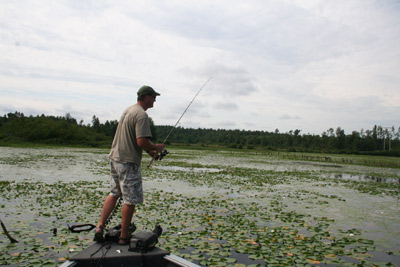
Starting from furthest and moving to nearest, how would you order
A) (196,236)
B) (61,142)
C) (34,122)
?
(34,122)
(61,142)
(196,236)

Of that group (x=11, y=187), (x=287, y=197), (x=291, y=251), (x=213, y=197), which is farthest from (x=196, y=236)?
(x=11, y=187)

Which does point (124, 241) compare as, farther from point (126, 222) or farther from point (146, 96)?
point (146, 96)

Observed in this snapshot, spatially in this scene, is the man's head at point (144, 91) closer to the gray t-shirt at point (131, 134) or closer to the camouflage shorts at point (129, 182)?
the gray t-shirt at point (131, 134)

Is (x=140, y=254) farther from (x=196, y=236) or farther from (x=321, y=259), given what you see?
(x=321, y=259)

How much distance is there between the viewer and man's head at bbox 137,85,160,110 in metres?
5.41

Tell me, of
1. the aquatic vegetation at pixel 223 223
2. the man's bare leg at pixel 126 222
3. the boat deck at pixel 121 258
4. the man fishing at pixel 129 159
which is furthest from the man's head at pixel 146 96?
the aquatic vegetation at pixel 223 223

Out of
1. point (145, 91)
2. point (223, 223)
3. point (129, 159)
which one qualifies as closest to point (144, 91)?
point (145, 91)

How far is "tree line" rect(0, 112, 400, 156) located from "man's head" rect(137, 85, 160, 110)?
233 cm

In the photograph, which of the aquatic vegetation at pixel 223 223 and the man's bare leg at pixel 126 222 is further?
the aquatic vegetation at pixel 223 223

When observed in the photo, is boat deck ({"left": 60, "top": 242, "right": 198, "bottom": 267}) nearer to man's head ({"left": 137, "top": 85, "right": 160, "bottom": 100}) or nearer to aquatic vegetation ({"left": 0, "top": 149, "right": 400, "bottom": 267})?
aquatic vegetation ({"left": 0, "top": 149, "right": 400, "bottom": 267})

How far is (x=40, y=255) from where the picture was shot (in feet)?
18.7

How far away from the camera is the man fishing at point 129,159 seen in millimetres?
5090

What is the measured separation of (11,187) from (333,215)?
12.9m

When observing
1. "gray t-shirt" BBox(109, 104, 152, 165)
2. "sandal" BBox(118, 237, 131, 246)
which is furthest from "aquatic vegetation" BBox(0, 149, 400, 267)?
"gray t-shirt" BBox(109, 104, 152, 165)
